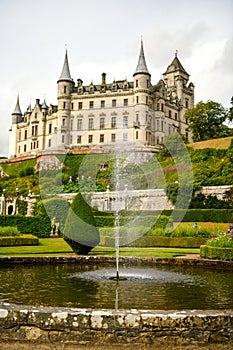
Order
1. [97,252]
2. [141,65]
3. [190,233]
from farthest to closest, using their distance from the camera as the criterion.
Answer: [141,65] → [190,233] → [97,252]

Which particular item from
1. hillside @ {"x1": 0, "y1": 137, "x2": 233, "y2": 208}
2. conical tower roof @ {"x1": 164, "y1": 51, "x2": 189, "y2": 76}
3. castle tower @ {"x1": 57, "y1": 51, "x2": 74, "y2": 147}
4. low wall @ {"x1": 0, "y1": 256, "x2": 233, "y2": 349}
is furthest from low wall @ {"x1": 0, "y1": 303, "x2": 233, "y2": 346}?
conical tower roof @ {"x1": 164, "y1": 51, "x2": 189, "y2": 76}

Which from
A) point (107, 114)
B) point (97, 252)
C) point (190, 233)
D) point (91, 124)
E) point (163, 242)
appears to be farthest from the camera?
point (91, 124)

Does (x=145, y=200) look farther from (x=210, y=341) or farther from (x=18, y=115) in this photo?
(x=18, y=115)

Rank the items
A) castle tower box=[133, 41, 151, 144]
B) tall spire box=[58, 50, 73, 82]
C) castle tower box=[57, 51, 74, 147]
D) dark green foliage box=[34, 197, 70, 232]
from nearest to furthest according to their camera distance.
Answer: dark green foliage box=[34, 197, 70, 232]
castle tower box=[133, 41, 151, 144]
castle tower box=[57, 51, 74, 147]
tall spire box=[58, 50, 73, 82]

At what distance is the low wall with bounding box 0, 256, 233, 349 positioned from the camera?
4648 millimetres

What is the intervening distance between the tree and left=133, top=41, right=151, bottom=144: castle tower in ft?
27.4

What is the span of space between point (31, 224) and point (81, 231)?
11.7 meters

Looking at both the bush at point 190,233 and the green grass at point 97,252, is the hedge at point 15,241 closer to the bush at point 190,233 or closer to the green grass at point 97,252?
the green grass at point 97,252

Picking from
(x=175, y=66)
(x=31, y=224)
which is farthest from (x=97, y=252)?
(x=175, y=66)

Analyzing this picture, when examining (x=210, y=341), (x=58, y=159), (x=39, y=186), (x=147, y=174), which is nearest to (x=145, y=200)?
(x=147, y=174)

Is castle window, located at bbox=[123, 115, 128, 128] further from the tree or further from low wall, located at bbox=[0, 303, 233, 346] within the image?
low wall, located at bbox=[0, 303, 233, 346]

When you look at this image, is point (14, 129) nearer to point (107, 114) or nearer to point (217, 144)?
point (107, 114)

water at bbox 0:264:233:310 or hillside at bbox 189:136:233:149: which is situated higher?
hillside at bbox 189:136:233:149

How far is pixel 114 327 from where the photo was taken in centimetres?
465
